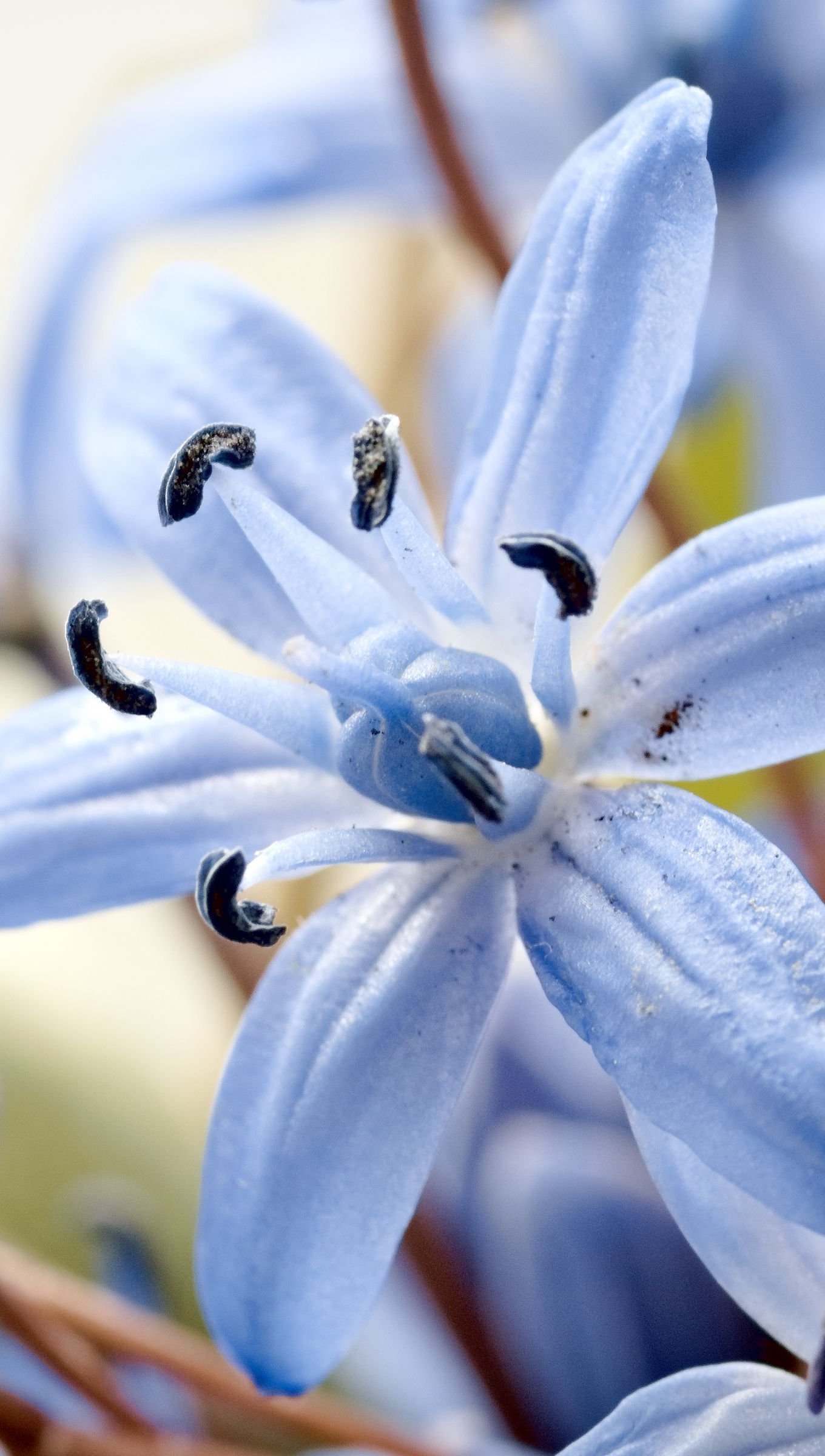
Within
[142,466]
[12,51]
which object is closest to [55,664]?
[142,466]

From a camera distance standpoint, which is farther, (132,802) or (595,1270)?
(595,1270)

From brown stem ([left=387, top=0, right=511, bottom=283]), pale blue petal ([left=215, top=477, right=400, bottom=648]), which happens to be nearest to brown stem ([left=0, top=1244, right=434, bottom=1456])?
pale blue petal ([left=215, top=477, right=400, bottom=648])

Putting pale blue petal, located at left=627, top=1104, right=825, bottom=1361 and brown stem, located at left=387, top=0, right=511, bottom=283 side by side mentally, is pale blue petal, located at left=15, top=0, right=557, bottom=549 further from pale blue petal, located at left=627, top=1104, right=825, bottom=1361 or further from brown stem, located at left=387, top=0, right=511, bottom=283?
pale blue petal, located at left=627, top=1104, right=825, bottom=1361

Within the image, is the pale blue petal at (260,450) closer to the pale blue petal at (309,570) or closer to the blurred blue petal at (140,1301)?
the pale blue petal at (309,570)

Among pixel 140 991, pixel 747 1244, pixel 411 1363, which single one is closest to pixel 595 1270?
pixel 411 1363

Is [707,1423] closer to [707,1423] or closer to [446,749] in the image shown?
[707,1423]

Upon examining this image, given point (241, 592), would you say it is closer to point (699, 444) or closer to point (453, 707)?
point (453, 707)
